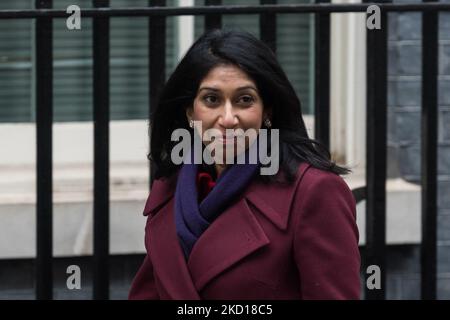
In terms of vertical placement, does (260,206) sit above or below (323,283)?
above

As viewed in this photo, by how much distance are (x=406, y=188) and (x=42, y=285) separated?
7.65 ft

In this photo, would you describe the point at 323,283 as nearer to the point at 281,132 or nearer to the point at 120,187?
the point at 281,132

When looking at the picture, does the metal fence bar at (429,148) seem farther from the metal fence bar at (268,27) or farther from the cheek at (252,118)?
the cheek at (252,118)

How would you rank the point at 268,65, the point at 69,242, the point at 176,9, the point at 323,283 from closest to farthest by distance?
the point at 323,283
the point at 268,65
the point at 176,9
the point at 69,242

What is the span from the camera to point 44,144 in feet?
12.6

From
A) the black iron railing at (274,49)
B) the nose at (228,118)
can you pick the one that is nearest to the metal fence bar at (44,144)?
the black iron railing at (274,49)

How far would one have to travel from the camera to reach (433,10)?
387 cm

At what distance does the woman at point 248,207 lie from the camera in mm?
2672

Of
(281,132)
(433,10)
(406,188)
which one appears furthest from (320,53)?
(406,188)

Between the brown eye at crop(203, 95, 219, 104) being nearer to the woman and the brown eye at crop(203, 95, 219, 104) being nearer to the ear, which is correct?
the woman

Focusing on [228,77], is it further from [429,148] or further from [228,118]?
[429,148]

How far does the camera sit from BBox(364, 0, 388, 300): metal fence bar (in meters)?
3.89

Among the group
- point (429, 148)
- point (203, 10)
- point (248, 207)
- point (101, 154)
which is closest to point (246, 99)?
point (248, 207)

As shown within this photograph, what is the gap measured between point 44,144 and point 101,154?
200 millimetres
